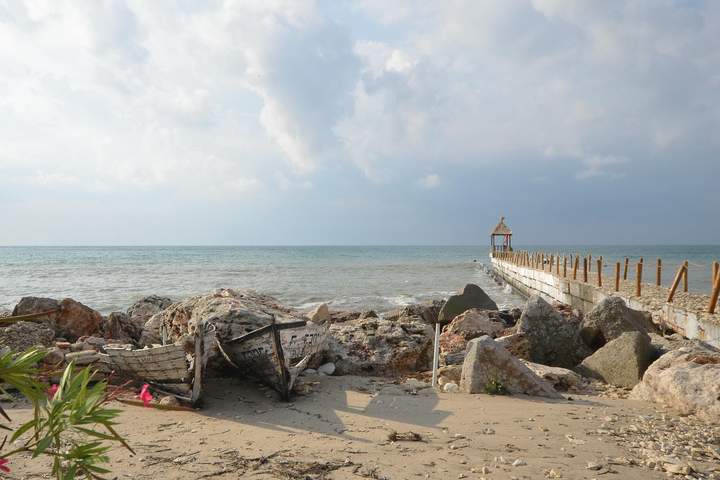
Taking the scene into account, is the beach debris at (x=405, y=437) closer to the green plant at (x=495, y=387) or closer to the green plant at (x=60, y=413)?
the green plant at (x=495, y=387)

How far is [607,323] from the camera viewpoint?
9.37 m

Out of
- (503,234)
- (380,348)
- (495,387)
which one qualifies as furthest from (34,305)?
(503,234)

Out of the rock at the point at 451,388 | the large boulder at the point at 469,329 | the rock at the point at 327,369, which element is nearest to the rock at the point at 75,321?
the rock at the point at 327,369

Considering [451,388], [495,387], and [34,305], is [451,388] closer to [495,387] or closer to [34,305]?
[495,387]

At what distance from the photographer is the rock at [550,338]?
28.9 feet

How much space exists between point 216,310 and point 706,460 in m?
5.98

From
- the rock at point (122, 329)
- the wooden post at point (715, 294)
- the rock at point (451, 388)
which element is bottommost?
the rock at point (122, 329)

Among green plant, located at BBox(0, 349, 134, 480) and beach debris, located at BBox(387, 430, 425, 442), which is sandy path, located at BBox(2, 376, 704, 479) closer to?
beach debris, located at BBox(387, 430, 425, 442)

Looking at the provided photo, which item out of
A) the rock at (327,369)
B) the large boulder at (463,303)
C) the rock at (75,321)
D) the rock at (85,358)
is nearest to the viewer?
the rock at (85,358)

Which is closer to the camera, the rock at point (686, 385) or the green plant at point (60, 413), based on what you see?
the green plant at point (60, 413)

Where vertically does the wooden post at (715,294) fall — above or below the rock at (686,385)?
above

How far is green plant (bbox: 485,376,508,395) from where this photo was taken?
6.01 meters

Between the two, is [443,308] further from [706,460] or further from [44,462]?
[44,462]

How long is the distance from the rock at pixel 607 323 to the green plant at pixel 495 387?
4.23 m
